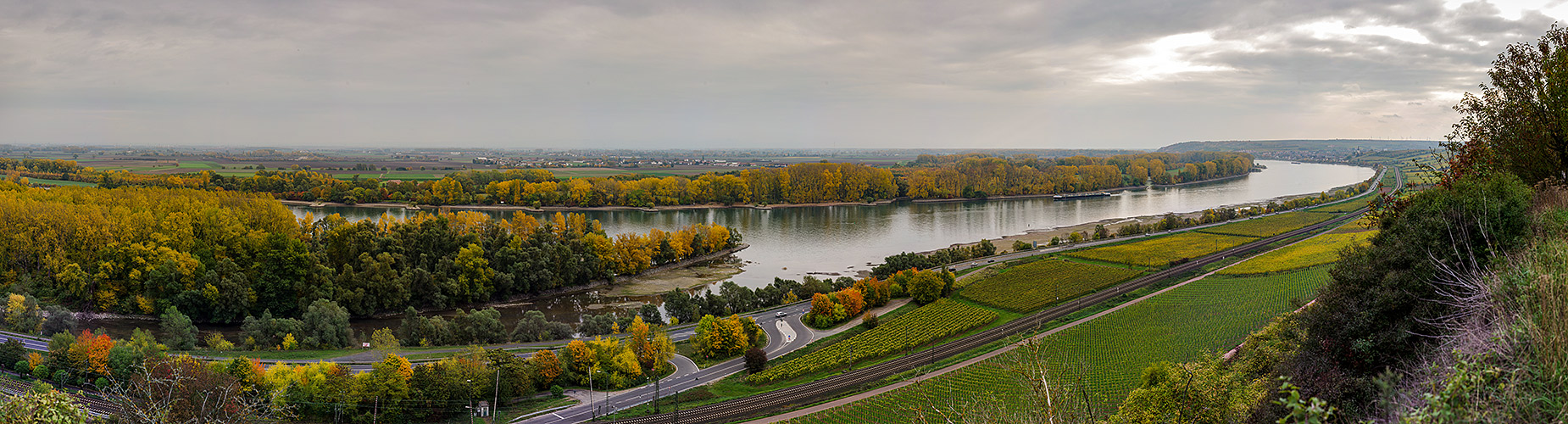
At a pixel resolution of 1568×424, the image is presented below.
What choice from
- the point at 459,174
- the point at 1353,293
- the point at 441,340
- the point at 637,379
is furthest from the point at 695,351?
the point at 459,174

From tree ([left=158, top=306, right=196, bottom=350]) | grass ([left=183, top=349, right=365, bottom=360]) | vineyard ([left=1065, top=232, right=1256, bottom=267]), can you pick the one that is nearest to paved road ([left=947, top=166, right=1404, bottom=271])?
vineyard ([left=1065, top=232, right=1256, bottom=267])

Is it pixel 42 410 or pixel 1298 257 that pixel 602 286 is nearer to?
pixel 42 410

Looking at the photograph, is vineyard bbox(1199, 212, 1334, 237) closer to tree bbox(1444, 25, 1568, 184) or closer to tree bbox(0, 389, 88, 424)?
tree bbox(1444, 25, 1568, 184)

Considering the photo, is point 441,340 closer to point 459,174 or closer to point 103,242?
point 103,242

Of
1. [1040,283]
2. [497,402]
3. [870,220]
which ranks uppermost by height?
[870,220]

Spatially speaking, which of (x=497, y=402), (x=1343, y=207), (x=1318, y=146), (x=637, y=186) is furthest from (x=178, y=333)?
(x=1318, y=146)

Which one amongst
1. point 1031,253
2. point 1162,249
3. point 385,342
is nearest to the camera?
point 385,342

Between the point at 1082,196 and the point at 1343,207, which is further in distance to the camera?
the point at 1082,196
